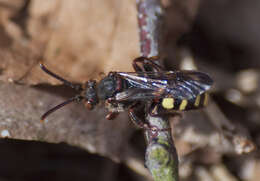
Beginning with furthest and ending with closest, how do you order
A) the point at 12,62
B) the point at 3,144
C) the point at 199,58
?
the point at 199,58
the point at 3,144
the point at 12,62

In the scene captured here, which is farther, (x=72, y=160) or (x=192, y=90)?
(x=72, y=160)

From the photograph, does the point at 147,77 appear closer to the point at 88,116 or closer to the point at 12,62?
the point at 88,116

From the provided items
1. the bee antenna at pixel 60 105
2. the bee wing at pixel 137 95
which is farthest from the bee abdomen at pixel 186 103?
the bee antenna at pixel 60 105

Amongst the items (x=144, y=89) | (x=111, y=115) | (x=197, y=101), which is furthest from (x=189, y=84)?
(x=111, y=115)

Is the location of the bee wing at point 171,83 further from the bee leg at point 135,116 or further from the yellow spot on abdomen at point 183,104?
Answer: the bee leg at point 135,116

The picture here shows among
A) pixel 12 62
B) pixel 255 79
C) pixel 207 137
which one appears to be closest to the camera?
pixel 12 62

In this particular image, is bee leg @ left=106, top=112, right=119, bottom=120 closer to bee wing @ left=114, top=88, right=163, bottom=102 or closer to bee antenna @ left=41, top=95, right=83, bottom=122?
bee wing @ left=114, top=88, right=163, bottom=102

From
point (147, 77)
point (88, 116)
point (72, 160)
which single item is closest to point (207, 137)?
point (147, 77)
